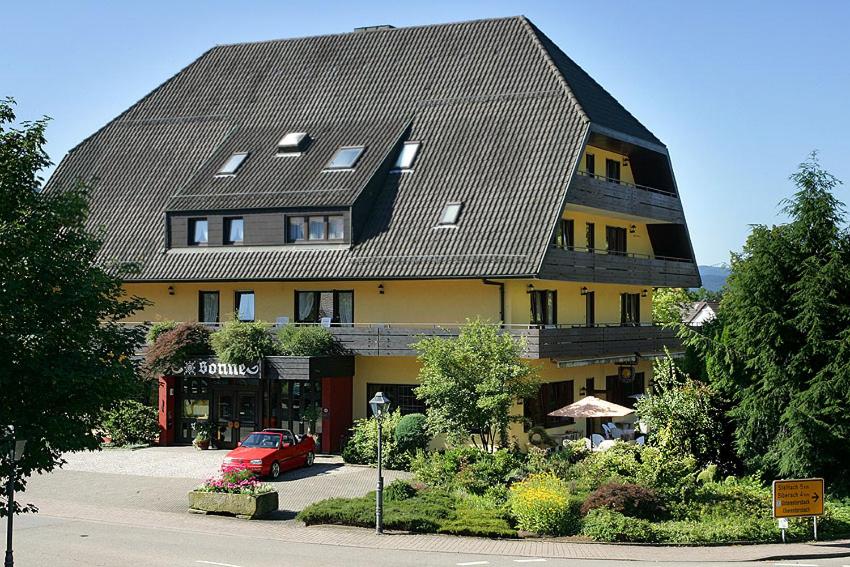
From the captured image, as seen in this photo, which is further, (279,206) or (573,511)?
(279,206)

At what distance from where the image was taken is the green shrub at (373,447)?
3747cm

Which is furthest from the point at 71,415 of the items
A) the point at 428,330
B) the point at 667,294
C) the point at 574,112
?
the point at 667,294

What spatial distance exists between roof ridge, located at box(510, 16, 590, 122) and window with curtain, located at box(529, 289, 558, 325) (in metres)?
6.63

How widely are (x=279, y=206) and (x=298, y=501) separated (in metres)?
14.6

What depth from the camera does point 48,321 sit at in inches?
783

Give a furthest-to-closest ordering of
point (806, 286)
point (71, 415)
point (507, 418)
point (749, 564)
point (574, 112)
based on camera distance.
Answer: point (574, 112), point (507, 418), point (806, 286), point (749, 564), point (71, 415)

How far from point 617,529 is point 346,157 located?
22.1m

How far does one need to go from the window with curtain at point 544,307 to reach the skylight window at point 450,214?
385cm

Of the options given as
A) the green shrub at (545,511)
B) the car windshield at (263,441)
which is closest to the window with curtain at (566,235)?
the car windshield at (263,441)

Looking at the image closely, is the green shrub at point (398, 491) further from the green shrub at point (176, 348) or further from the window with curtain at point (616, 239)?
the window with curtain at point (616, 239)

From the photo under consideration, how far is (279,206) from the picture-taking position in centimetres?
4378

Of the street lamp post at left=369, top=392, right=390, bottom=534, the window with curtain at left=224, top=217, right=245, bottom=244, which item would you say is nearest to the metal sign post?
the street lamp post at left=369, top=392, right=390, bottom=534

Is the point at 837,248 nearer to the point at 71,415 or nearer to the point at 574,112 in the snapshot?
the point at 574,112

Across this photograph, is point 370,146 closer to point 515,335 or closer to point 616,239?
point 515,335
